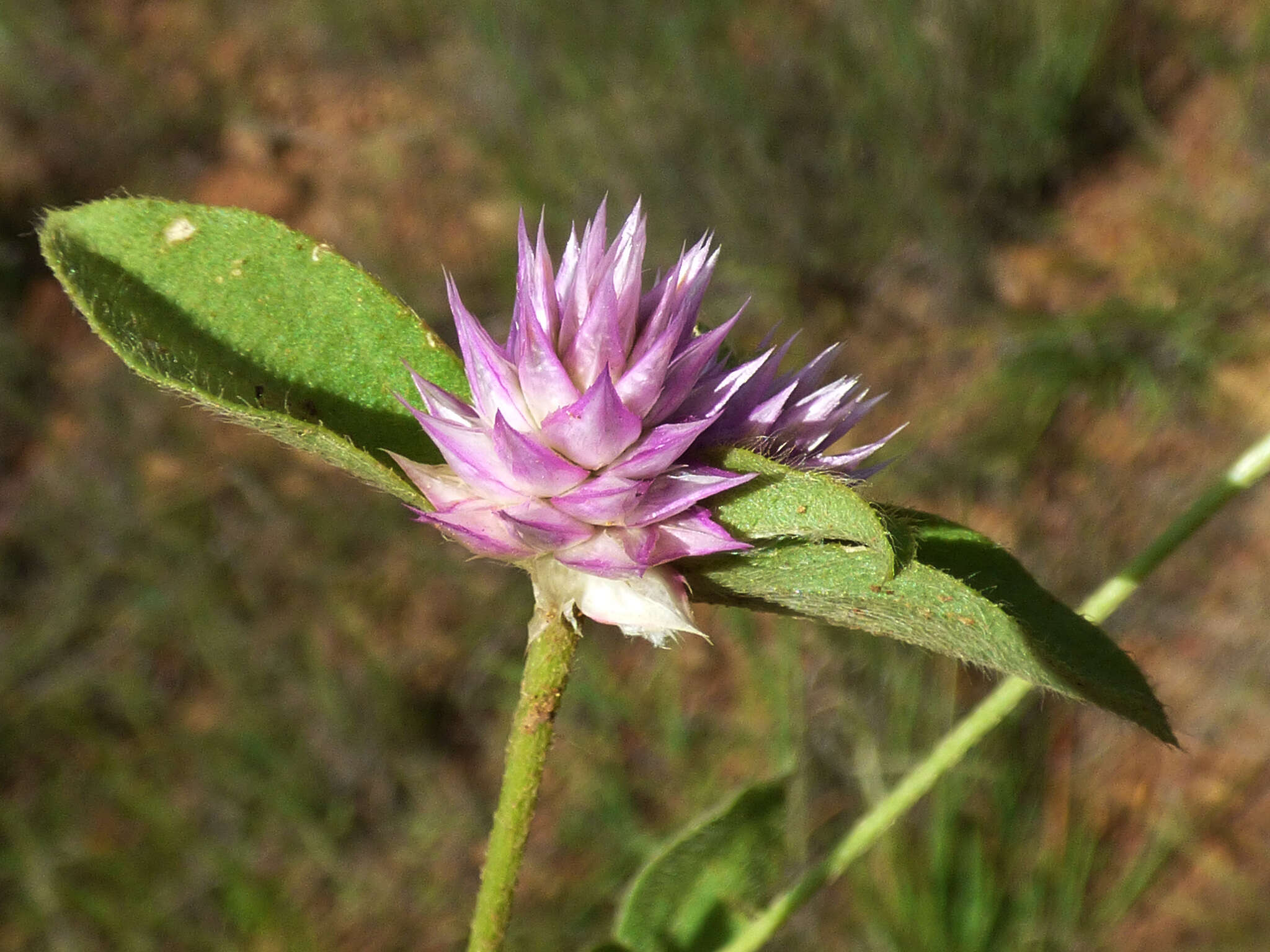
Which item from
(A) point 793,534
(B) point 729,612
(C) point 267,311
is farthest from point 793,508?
(B) point 729,612

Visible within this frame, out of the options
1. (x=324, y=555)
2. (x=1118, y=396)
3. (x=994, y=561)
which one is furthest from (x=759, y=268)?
(x=994, y=561)

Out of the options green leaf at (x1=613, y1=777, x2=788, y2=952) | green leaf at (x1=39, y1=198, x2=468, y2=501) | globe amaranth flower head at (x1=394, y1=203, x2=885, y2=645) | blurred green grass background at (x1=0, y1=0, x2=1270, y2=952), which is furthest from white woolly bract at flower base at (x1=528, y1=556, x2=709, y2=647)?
blurred green grass background at (x1=0, y1=0, x2=1270, y2=952)

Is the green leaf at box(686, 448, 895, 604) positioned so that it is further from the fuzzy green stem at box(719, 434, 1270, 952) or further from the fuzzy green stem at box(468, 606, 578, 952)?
the fuzzy green stem at box(719, 434, 1270, 952)

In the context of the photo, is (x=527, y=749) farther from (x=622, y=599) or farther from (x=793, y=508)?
(x=793, y=508)

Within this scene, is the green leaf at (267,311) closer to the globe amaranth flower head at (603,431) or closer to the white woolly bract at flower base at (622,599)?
the globe amaranth flower head at (603,431)

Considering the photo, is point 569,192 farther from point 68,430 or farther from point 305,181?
point 68,430

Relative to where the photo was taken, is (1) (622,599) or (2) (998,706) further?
(2) (998,706)

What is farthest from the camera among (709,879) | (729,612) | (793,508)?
(729,612)
